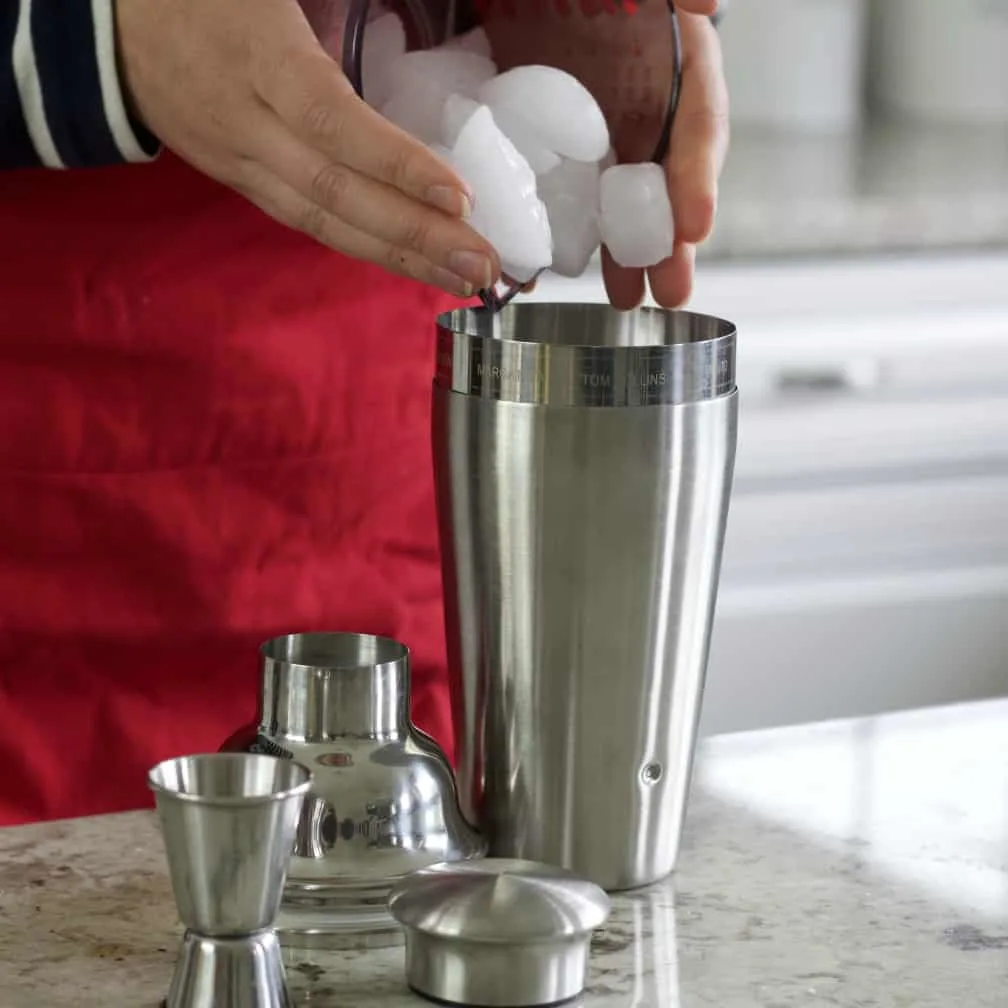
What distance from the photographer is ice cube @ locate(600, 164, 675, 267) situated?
766 mm

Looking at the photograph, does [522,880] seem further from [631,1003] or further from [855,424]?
[855,424]

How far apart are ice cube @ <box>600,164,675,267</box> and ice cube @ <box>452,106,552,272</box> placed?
1.7 inches

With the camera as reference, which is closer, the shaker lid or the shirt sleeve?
the shaker lid

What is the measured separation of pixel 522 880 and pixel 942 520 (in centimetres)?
152

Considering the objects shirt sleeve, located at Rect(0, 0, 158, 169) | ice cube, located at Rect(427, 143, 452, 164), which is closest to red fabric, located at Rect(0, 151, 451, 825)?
shirt sleeve, located at Rect(0, 0, 158, 169)

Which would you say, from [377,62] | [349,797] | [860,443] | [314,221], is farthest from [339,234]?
[860,443]

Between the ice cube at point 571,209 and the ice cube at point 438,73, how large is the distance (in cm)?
5

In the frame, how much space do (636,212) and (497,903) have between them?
31 cm

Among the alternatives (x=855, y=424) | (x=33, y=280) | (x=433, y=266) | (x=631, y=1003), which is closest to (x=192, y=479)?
(x=33, y=280)

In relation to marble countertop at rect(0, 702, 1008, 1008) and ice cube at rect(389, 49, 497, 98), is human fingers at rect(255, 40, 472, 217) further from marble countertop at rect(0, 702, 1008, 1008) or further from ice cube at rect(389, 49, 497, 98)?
marble countertop at rect(0, 702, 1008, 1008)

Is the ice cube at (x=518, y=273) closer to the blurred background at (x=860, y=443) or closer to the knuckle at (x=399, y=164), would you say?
the knuckle at (x=399, y=164)

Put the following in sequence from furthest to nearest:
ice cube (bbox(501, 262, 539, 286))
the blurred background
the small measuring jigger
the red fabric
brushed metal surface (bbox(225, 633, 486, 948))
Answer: the blurred background → the red fabric → ice cube (bbox(501, 262, 539, 286)) → brushed metal surface (bbox(225, 633, 486, 948)) → the small measuring jigger

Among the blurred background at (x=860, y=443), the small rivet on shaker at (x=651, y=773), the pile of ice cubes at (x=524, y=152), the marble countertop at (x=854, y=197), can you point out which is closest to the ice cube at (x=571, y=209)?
the pile of ice cubes at (x=524, y=152)

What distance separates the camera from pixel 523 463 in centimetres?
68
